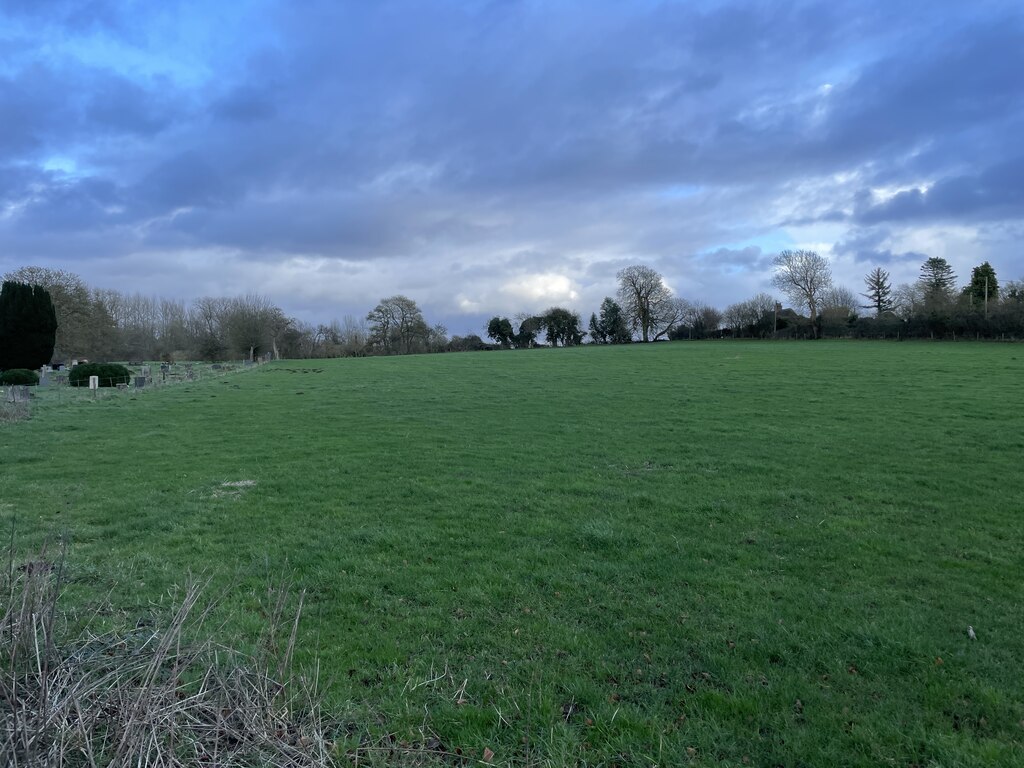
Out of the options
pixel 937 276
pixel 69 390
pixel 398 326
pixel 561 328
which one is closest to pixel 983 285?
pixel 937 276

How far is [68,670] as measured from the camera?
2.99m

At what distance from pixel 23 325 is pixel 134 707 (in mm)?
43956

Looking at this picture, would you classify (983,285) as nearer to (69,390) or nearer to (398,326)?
(398,326)

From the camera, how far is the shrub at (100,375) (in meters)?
28.1

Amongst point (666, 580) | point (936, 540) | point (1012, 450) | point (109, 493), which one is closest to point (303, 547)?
point (666, 580)

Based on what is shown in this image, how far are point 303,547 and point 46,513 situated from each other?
13.6ft

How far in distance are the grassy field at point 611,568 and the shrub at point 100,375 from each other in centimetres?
1622

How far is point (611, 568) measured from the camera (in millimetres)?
5852

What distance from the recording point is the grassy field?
3525 mm

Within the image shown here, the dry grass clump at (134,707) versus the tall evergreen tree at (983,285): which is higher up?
the tall evergreen tree at (983,285)

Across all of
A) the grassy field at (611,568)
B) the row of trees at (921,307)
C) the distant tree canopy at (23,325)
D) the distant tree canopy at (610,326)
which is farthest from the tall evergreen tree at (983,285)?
the distant tree canopy at (23,325)

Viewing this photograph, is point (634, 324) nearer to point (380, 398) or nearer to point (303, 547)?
point (380, 398)

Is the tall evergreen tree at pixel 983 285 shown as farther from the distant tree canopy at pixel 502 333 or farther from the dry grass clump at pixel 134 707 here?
the dry grass clump at pixel 134 707

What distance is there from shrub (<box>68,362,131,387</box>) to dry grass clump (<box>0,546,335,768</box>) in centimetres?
3050
